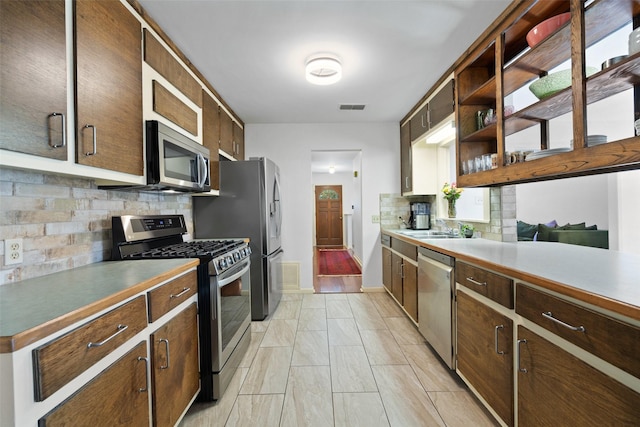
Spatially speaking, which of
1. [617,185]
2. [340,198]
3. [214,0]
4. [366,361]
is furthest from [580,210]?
[340,198]

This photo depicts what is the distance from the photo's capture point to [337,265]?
6.02 meters

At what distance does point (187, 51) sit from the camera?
85.8 inches

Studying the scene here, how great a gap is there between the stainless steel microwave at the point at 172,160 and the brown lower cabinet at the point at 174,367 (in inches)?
32.4

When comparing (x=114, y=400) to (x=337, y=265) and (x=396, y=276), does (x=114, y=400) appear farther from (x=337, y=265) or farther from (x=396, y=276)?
(x=337, y=265)

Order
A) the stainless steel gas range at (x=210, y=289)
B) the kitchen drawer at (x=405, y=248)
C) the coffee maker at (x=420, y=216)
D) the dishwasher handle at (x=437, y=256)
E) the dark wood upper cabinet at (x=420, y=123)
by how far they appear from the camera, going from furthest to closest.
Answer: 1. the coffee maker at (x=420, y=216)
2. the dark wood upper cabinet at (x=420, y=123)
3. the kitchen drawer at (x=405, y=248)
4. the dishwasher handle at (x=437, y=256)
5. the stainless steel gas range at (x=210, y=289)

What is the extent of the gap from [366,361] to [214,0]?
2.67m

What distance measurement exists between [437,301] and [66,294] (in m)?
2.15

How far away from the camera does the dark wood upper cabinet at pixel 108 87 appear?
1.22 m

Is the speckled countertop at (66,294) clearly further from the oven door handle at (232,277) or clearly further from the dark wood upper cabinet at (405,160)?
the dark wood upper cabinet at (405,160)

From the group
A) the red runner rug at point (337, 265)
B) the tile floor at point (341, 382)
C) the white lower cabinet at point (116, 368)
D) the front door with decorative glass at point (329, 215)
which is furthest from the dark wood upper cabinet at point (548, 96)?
the front door with decorative glass at point (329, 215)

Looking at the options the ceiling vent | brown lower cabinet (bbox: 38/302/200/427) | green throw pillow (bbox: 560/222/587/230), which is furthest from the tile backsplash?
green throw pillow (bbox: 560/222/587/230)

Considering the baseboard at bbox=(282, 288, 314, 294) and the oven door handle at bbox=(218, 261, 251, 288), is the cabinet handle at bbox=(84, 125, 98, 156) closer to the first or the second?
the oven door handle at bbox=(218, 261, 251, 288)

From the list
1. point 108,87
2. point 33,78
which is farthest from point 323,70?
point 33,78

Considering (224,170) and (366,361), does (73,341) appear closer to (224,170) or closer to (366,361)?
(366,361)
